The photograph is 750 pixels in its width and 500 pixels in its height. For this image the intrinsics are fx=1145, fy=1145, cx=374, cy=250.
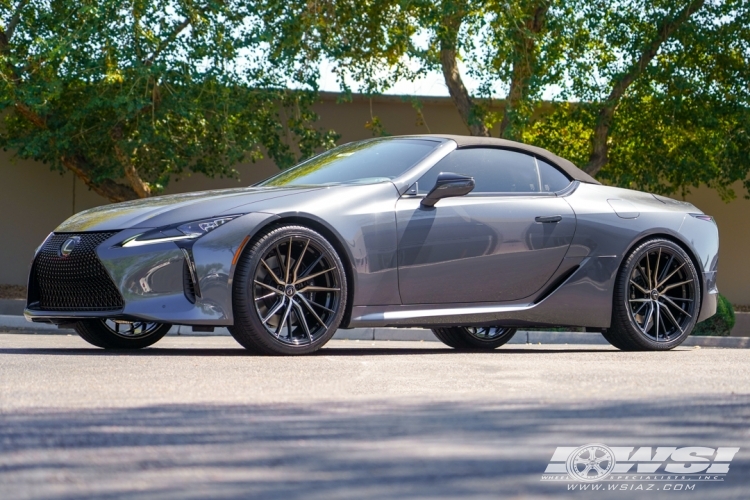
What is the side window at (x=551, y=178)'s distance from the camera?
8.09 m

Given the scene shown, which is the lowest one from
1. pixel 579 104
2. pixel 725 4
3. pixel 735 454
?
pixel 735 454

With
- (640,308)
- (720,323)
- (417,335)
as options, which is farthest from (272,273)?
(720,323)

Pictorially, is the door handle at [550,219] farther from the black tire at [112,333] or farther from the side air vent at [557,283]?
the black tire at [112,333]

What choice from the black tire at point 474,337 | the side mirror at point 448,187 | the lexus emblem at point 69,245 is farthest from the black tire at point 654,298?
the lexus emblem at point 69,245

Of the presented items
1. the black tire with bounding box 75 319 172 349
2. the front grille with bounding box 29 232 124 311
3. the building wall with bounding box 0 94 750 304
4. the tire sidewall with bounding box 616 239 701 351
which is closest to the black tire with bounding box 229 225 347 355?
the front grille with bounding box 29 232 124 311

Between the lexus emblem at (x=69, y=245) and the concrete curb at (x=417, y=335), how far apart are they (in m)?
5.76

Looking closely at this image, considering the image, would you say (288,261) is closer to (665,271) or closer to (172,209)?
(172,209)

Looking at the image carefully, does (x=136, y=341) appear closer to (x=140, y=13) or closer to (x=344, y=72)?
(x=140, y=13)

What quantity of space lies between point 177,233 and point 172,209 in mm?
239

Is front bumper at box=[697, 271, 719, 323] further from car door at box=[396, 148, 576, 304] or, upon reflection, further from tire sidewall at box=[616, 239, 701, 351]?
car door at box=[396, 148, 576, 304]

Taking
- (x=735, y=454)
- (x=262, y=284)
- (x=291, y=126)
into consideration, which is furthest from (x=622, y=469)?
(x=291, y=126)

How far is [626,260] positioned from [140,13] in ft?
33.9

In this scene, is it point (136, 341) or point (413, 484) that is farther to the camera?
point (136, 341)

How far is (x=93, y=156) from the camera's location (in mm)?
18766
